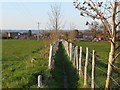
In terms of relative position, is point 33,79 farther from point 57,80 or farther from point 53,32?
point 53,32

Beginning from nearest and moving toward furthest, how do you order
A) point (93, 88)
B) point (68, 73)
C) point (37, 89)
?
point (93, 88), point (37, 89), point (68, 73)

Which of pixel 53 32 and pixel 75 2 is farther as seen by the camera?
pixel 53 32

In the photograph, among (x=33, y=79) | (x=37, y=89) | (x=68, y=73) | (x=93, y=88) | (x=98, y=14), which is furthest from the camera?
(x=68, y=73)

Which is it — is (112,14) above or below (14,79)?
above

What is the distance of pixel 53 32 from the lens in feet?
81.4

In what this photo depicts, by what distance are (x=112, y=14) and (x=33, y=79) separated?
4.68 meters

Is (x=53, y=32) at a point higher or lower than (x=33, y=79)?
higher

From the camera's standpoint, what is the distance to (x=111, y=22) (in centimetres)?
521

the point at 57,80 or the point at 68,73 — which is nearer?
the point at 57,80

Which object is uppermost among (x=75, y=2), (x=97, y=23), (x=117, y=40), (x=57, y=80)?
(x=75, y=2)

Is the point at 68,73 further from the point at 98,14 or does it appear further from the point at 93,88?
the point at 98,14

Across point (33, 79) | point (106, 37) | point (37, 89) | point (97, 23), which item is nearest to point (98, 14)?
point (97, 23)

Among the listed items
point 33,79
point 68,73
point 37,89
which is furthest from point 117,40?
point 68,73

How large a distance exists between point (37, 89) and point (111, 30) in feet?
10.9
